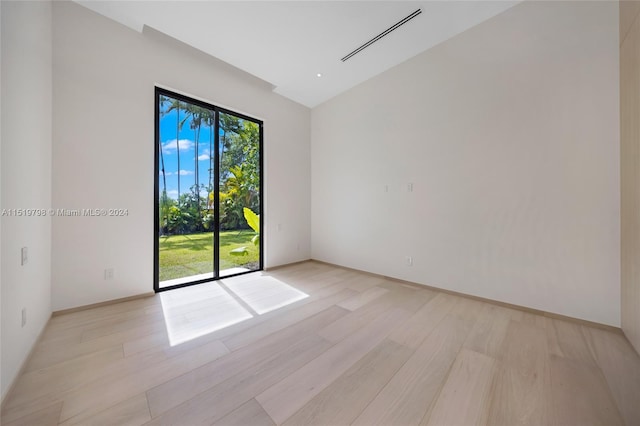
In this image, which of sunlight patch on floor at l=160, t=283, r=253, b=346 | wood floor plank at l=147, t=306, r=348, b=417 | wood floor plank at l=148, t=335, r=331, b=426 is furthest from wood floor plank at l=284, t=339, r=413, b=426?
sunlight patch on floor at l=160, t=283, r=253, b=346

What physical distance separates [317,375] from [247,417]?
476mm

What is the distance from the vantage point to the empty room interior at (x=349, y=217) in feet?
4.58

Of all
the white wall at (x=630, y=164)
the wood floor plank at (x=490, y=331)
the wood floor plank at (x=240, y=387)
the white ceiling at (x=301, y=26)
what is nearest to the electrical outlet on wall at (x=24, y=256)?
the wood floor plank at (x=240, y=387)

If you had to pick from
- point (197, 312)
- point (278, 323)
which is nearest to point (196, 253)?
point (197, 312)

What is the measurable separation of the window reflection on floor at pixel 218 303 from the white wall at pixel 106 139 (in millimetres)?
554

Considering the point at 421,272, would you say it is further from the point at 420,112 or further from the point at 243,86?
the point at 243,86

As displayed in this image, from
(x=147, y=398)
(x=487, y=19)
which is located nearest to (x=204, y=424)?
(x=147, y=398)

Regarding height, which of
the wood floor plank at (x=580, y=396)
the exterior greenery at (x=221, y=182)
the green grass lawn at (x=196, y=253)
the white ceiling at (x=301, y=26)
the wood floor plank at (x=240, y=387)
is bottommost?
the wood floor plank at (x=580, y=396)

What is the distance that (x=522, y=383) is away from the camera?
1436mm

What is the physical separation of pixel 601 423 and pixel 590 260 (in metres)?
1.58

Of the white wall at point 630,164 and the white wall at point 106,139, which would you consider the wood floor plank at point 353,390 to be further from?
the white wall at point 106,139

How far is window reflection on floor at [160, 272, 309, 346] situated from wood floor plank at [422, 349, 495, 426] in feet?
5.61

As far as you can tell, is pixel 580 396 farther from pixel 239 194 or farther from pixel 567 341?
pixel 239 194

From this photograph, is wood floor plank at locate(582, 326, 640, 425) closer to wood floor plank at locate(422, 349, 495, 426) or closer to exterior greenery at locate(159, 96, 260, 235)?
wood floor plank at locate(422, 349, 495, 426)
